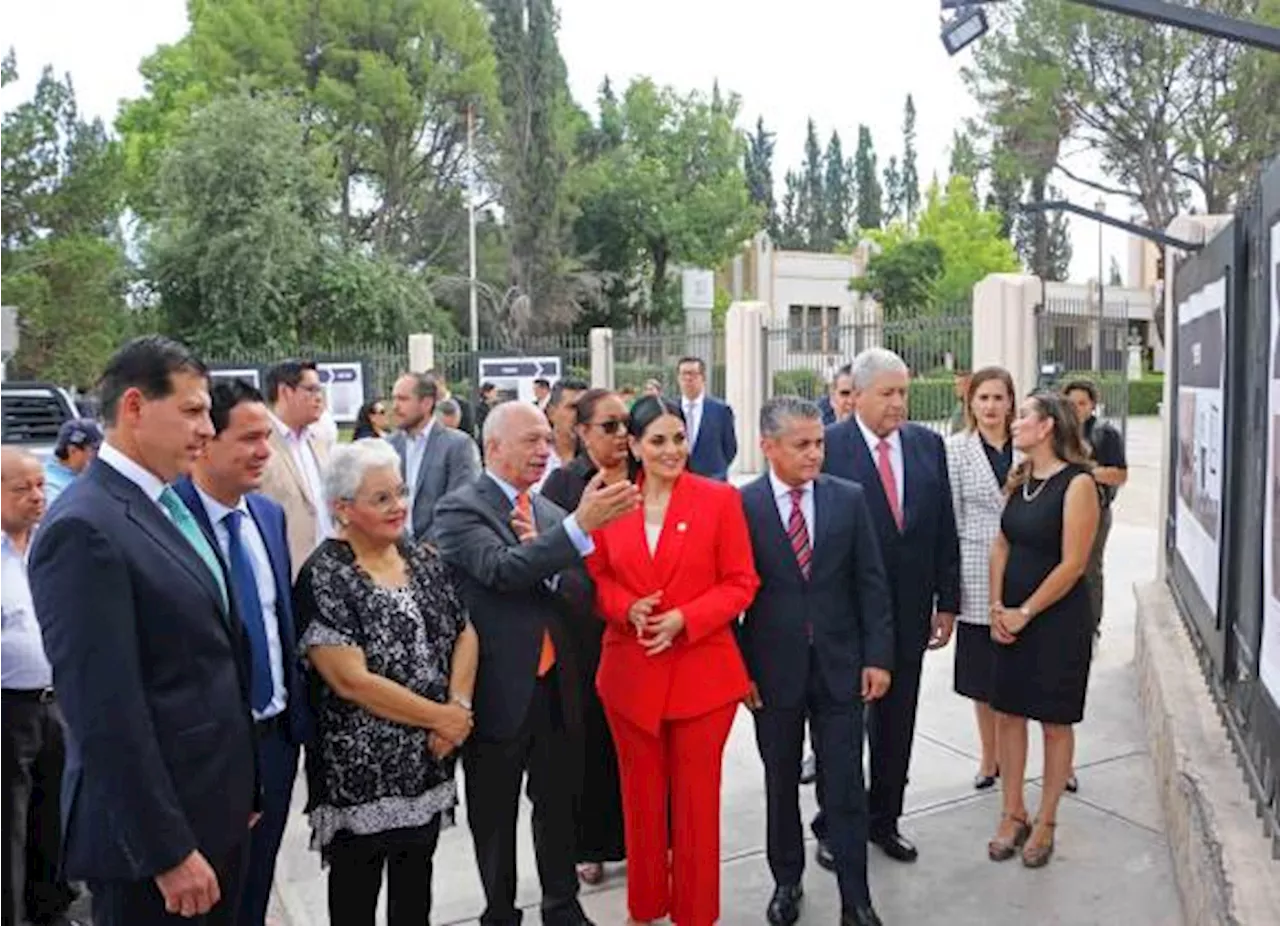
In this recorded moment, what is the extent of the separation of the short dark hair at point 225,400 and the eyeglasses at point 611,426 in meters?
1.26

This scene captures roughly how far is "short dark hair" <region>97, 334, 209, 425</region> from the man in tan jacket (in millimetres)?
2676

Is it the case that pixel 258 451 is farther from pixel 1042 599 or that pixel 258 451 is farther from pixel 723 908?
pixel 1042 599

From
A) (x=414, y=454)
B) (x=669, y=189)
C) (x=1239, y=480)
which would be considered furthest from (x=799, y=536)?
(x=669, y=189)

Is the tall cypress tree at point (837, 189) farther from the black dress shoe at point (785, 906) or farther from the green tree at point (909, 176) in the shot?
the black dress shoe at point (785, 906)

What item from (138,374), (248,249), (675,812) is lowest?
(675,812)

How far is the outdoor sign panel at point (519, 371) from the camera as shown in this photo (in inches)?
589

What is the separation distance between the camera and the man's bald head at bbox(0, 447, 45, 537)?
384 centimetres

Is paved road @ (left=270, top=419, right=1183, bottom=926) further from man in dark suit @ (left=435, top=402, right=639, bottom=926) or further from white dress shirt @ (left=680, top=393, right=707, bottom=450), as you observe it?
white dress shirt @ (left=680, top=393, right=707, bottom=450)

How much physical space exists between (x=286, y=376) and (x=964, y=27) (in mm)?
5366

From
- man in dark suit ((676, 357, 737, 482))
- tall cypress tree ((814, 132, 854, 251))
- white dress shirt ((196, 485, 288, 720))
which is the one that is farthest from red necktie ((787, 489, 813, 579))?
tall cypress tree ((814, 132, 854, 251))

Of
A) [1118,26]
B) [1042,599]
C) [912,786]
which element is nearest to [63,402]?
[912,786]

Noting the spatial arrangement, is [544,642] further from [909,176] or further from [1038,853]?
[909,176]

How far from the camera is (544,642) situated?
3699mm

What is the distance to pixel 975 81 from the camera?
33.8 metres
